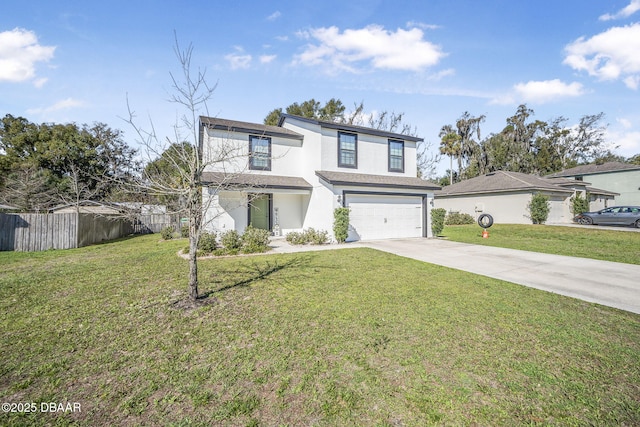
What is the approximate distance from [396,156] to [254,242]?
32.8 feet

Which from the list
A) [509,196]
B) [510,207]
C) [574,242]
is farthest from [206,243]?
[509,196]

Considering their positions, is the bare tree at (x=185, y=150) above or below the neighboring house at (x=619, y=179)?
below

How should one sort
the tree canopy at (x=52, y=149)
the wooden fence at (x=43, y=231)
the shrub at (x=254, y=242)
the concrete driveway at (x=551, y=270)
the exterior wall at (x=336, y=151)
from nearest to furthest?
the concrete driveway at (x=551, y=270), the shrub at (x=254, y=242), the wooden fence at (x=43, y=231), the exterior wall at (x=336, y=151), the tree canopy at (x=52, y=149)

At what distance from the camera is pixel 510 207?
848 inches

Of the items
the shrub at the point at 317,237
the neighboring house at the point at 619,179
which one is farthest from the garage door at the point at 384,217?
the neighboring house at the point at 619,179

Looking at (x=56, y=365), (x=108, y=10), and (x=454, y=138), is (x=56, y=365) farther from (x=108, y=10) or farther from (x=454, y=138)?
(x=454, y=138)

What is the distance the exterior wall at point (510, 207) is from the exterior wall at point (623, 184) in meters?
13.4

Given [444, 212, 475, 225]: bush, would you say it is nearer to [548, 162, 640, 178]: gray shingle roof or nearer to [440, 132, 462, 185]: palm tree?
[440, 132, 462, 185]: palm tree

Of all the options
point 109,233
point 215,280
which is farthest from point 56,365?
point 109,233

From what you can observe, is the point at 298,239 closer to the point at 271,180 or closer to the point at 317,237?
the point at 317,237

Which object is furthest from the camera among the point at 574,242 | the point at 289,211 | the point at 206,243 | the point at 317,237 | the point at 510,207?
the point at 510,207

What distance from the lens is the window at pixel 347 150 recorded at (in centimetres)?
1429

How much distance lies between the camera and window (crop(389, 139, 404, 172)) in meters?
15.6

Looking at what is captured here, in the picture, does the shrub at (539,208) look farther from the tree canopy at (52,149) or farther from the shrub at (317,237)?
the tree canopy at (52,149)
